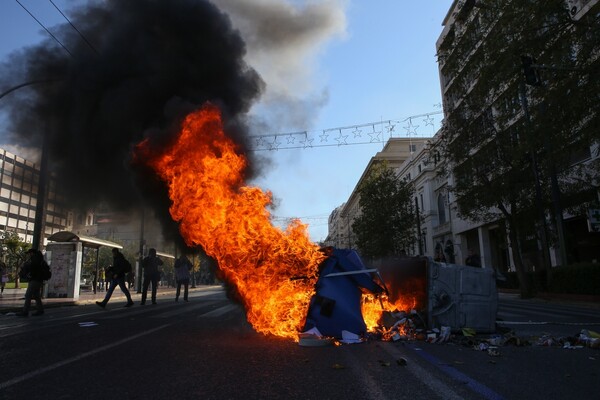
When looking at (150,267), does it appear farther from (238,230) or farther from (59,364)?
(59,364)

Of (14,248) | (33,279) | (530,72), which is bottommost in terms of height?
(33,279)

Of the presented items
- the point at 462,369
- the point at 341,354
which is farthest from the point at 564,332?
the point at 341,354

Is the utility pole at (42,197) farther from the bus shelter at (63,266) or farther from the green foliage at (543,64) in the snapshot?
the green foliage at (543,64)

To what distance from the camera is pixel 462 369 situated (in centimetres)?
450

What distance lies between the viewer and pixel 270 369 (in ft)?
14.5

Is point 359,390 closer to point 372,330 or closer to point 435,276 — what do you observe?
point 372,330

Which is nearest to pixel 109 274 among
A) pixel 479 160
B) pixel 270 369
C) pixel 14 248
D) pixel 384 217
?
pixel 270 369

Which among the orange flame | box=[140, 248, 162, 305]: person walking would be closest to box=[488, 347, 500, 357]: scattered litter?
the orange flame

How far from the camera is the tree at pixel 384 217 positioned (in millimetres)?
39469

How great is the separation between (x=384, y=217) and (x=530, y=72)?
98.6 feet

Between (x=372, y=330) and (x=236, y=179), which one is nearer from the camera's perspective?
(x=372, y=330)

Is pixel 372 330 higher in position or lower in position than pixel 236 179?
lower

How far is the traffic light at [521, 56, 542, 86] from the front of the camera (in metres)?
9.66

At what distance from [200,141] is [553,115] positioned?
321 inches
